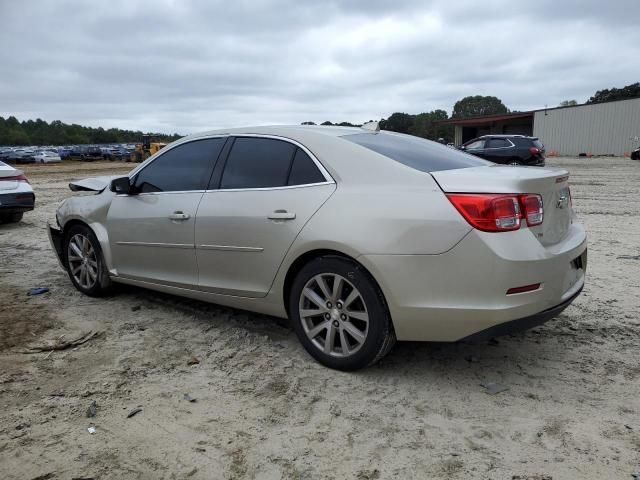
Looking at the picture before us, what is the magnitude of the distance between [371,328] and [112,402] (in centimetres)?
158

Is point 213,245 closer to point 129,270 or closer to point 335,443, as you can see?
point 129,270

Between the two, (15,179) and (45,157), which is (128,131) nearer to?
(45,157)

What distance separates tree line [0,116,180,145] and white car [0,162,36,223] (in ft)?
392

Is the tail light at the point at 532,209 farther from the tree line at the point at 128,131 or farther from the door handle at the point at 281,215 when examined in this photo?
the tree line at the point at 128,131

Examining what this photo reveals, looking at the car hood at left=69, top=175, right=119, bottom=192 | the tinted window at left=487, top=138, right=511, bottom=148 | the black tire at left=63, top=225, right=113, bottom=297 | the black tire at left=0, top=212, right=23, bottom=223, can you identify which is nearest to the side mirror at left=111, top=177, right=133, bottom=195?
the car hood at left=69, top=175, right=119, bottom=192

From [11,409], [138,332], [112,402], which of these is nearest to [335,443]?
[112,402]

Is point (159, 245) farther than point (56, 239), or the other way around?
point (56, 239)

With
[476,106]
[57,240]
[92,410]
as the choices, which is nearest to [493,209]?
[92,410]

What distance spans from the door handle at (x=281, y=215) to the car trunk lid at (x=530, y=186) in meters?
0.92

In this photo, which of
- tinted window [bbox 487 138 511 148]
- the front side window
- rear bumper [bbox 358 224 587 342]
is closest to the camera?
rear bumper [bbox 358 224 587 342]

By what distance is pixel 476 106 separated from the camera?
4269 inches

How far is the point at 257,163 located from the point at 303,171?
0.46 meters

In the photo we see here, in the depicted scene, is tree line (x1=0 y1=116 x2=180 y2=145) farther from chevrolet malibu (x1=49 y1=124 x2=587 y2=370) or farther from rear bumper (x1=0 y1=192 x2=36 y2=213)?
chevrolet malibu (x1=49 y1=124 x2=587 y2=370)

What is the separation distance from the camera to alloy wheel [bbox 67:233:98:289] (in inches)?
198
